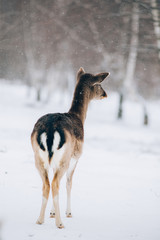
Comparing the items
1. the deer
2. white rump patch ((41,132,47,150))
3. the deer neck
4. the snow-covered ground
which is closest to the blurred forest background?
the deer neck

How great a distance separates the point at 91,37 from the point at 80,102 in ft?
24.9

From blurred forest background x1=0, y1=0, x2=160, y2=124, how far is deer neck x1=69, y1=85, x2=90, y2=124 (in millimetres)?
2583

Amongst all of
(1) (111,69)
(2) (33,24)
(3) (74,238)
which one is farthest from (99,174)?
(1) (111,69)

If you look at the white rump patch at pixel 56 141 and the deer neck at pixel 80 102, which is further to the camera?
the deer neck at pixel 80 102

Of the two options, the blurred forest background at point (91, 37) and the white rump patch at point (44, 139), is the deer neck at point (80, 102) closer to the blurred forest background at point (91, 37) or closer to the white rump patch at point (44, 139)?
the white rump patch at point (44, 139)

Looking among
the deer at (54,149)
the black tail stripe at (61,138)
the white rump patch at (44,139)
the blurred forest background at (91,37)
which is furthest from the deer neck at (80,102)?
the blurred forest background at (91,37)

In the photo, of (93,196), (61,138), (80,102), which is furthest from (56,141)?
(93,196)

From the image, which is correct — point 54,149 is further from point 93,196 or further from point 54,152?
point 93,196

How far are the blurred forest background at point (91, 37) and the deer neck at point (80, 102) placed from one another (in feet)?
8.48

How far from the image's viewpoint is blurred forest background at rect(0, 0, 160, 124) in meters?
8.04

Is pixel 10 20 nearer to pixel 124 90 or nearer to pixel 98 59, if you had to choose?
pixel 98 59

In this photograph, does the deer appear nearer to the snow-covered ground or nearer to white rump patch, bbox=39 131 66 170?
white rump patch, bbox=39 131 66 170

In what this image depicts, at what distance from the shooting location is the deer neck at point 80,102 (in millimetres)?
4781

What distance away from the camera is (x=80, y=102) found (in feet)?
16.0
